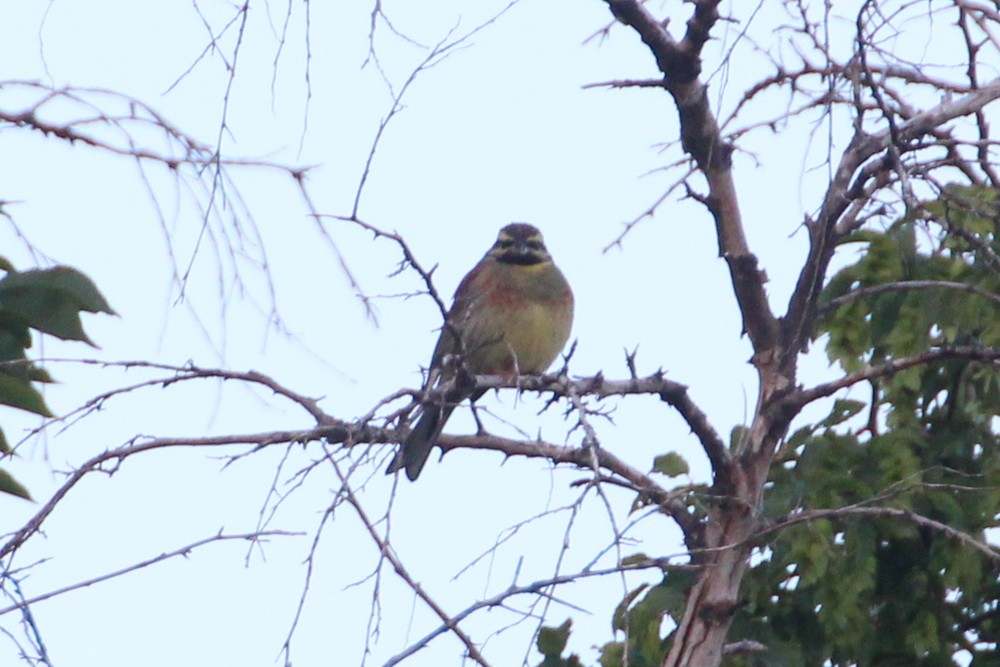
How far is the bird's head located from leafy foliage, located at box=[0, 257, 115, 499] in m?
3.90

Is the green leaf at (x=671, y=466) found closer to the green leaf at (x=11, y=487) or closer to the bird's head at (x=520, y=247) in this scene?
the bird's head at (x=520, y=247)

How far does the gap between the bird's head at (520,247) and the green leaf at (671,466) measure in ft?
6.57

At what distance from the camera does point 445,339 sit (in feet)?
23.2

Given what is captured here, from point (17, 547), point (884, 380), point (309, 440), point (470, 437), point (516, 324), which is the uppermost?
point (516, 324)

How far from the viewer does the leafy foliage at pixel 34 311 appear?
130 inches

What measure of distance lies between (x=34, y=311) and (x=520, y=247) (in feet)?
13.4

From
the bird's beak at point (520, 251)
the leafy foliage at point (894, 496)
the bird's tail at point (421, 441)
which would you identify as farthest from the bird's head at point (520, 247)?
the leafy foliage at point (894, 496)

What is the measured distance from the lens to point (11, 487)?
3.29 meters

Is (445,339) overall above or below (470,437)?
above

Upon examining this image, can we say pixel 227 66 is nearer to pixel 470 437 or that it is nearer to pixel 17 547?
pixel 17 547

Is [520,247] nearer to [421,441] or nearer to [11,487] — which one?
[421,441]

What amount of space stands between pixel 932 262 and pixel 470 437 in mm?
1900

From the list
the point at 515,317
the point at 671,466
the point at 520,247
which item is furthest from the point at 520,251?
the point at 671,466

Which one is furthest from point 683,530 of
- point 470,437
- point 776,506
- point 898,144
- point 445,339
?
point 445,339
